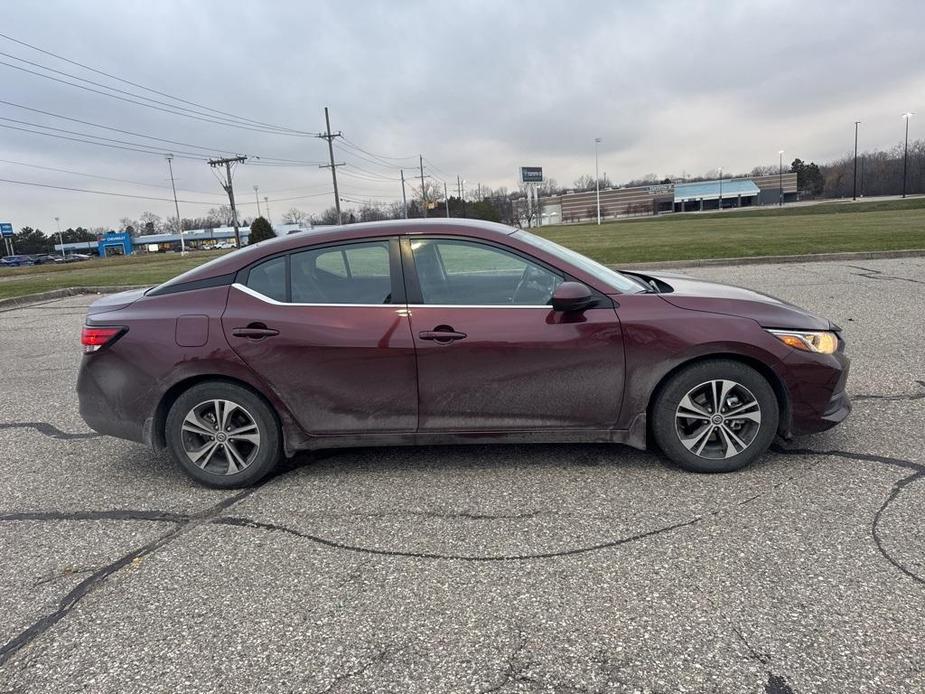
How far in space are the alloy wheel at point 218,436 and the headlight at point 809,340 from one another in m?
3.17

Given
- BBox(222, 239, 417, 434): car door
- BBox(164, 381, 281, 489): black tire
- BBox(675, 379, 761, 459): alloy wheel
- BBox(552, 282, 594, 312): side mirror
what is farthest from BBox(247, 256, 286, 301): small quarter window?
BBox(675, 379, 761, 459): alloy wheel

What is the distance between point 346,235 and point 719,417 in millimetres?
2511

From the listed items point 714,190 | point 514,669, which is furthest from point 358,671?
point 714,190

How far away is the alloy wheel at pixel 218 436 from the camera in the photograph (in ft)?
12.1

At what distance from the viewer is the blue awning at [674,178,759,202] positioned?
118188 mm

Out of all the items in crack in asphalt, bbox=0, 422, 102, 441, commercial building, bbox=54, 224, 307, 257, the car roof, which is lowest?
crack in asphalt, bbox=0, 422, 102, 441

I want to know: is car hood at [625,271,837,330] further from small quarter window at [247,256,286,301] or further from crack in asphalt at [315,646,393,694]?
crack in asphalt at [315,646,393,694]

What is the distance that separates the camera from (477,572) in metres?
2.74

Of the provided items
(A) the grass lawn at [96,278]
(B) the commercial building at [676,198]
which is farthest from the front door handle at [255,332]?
(B) the commercial building at [676,198]

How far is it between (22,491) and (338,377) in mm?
2230

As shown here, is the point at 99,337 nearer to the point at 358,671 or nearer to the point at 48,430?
the point at 48,430

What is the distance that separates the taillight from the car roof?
471 mm

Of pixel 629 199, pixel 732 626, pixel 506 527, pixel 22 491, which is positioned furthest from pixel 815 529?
pixel 629 199

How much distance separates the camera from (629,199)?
131375mm
